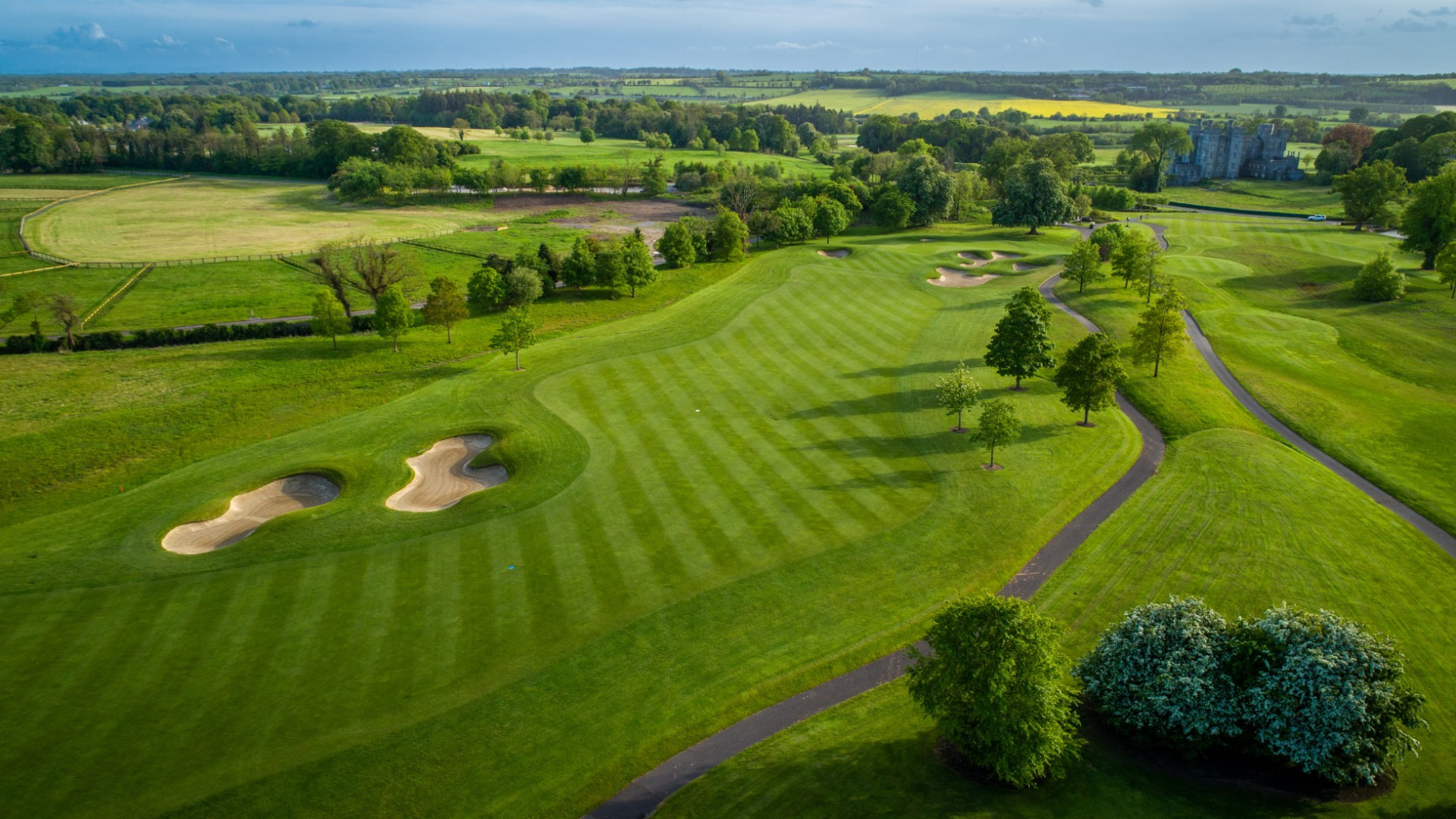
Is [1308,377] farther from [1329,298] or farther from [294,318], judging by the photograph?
[294,318]

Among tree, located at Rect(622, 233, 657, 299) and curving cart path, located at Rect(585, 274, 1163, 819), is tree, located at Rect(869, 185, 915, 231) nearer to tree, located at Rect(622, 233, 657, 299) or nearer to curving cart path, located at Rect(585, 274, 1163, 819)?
tree, located at Rect(622, 233, 657, 299)

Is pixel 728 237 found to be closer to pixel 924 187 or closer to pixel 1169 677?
pixel 924 187

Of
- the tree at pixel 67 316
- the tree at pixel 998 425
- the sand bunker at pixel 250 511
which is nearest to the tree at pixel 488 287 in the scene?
the tree at pixel 67 316

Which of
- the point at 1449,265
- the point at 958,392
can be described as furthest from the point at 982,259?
the point at 958,392

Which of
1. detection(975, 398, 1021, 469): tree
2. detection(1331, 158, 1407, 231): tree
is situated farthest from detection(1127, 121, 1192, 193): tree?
detection(975, 398, 1021, 469): tree


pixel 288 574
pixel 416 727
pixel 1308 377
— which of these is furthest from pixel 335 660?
pixel 1308 377

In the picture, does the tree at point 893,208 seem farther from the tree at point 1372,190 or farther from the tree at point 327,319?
the tree at point 327,319

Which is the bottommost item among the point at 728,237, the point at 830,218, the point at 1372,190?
the point at 728,237

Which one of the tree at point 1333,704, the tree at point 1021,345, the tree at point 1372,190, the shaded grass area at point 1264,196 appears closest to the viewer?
the tree at point 1333,704
